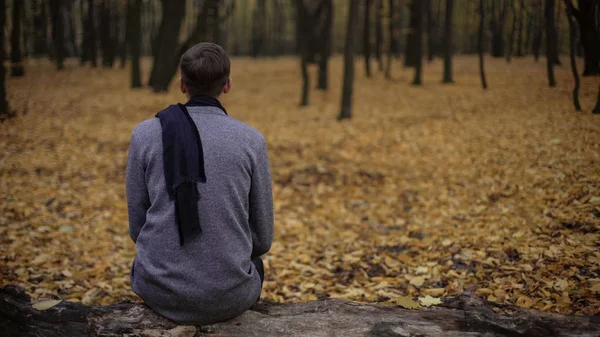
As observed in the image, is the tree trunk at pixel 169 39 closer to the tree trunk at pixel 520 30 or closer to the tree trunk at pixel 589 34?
the tree trunk at pixel 520 30

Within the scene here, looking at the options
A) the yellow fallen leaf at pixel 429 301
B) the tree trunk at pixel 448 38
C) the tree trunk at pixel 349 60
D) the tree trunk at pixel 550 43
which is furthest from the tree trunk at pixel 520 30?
the tree trunk at pixel 448 38

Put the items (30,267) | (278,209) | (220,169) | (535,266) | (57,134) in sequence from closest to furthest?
1. (220,169)
2. (535,266)
3. (30,267)
4. (278,209)
5. (57,134)

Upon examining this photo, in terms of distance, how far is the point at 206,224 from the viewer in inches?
85.0

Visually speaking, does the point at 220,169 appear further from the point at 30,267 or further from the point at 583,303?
the point at 30,267

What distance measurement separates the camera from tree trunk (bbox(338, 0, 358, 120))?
1198 cm

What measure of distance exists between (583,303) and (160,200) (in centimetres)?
291

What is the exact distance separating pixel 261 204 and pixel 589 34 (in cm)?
509

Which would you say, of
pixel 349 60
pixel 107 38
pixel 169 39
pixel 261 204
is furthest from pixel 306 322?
pixel 107 38

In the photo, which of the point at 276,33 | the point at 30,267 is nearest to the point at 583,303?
the point at 30,267

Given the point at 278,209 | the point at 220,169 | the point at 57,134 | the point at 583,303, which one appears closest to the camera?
the point at 220,169

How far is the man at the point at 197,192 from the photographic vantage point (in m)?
2.11

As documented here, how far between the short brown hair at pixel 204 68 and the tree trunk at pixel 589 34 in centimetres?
507

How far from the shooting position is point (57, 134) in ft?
32.3

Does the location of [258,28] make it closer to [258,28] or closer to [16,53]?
[258,28]
